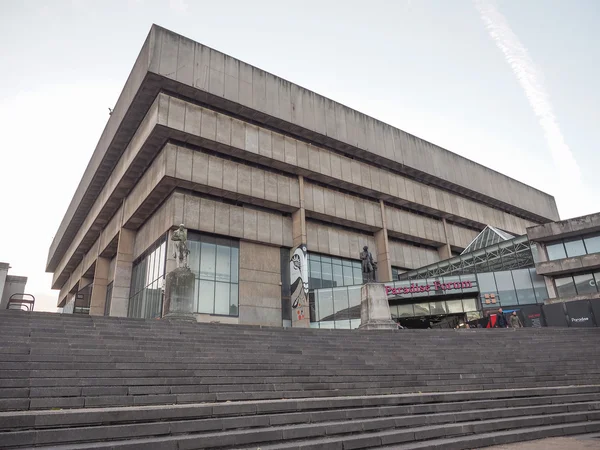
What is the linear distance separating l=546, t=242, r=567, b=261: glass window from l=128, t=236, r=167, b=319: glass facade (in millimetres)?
30370

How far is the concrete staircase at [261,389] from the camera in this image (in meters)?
6.17

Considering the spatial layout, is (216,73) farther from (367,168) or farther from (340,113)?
(367,168)

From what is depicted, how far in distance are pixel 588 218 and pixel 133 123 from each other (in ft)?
124

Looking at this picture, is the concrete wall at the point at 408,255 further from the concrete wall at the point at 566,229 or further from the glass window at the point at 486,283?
the concrete wall at the point at 566,229

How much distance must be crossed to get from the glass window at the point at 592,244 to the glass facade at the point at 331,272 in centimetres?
1869

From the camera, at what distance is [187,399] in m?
7.96

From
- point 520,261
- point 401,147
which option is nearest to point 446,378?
point 520,261

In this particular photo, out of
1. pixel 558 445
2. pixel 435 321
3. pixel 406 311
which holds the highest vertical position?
pixel 406 311

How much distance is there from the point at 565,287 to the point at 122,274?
123 ft

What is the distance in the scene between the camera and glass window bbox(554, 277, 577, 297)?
3247 centimetres

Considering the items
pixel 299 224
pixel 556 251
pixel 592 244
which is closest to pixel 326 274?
pixel 299 224

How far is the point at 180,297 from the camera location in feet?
60.3

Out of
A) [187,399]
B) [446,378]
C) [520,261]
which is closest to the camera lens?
[187,399]

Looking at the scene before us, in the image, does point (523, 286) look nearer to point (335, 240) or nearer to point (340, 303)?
point (340, 303)
